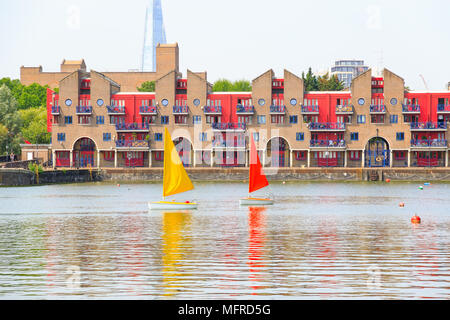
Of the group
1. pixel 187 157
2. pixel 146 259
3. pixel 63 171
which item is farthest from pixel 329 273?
pixel 187 157

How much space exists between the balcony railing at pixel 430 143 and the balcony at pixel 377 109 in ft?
23.2

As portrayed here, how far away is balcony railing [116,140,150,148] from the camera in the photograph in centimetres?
12244

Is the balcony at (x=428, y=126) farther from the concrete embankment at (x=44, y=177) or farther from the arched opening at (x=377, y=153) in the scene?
the concrete embankment at (x=44, y=177)

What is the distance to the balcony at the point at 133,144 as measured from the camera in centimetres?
12244

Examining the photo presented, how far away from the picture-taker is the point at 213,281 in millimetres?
24859

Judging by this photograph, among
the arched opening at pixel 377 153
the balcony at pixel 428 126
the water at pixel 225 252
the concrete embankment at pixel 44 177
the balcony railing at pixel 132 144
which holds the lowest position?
the water at pixel 225 252

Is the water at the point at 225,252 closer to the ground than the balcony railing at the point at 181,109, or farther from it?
closer to the ground

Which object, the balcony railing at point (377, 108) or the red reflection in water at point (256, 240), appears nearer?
the red reflection in water at point (256, 240)

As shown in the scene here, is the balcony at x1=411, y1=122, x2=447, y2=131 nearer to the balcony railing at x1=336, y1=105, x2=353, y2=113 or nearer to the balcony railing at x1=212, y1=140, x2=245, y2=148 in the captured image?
the balcony railing at x1=336, y1=105, x2=353, y2=113

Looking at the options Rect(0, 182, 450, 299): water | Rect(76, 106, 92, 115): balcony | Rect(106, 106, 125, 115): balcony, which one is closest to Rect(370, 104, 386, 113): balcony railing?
Rect(106, 106, 125, 115): balcony

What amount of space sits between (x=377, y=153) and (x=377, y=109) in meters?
8.15

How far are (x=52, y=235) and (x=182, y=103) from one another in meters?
82.5

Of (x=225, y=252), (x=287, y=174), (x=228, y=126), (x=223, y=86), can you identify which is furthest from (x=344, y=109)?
(x=225, y=252)

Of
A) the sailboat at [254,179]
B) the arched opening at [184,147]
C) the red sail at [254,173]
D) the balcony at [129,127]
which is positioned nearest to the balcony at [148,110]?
the balcony at [129,127]
